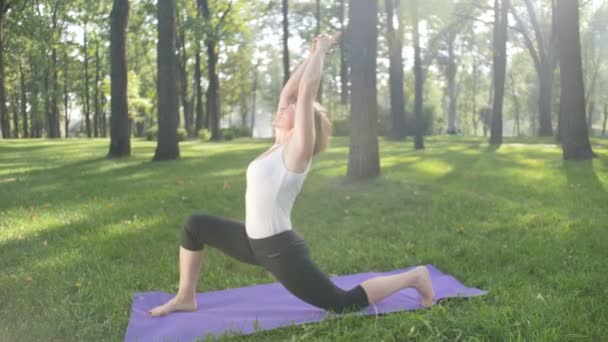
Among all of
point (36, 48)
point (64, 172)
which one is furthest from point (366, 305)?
point (36, 48)

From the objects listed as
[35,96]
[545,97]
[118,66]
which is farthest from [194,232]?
[35,96]

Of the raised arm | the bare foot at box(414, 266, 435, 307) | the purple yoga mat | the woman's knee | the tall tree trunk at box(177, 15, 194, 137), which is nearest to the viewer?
the raised arm

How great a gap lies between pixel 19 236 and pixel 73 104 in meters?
58.1

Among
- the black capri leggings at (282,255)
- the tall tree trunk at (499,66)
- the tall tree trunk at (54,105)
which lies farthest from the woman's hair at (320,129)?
the tall tree trunk at (54,105)

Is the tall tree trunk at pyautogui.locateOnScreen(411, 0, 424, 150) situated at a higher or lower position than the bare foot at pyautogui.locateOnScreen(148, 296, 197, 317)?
higher

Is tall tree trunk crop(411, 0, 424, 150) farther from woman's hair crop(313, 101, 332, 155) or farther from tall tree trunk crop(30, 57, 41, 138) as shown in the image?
tall tree trunk crop(30, 57, 41, 138)

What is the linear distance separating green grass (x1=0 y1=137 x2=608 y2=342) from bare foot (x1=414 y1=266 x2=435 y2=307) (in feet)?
0.40

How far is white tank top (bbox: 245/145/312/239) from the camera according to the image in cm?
357

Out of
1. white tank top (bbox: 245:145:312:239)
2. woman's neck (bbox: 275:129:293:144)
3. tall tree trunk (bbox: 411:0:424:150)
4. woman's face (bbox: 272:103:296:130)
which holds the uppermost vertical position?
tall tree trunk (bbox: 411:0:424:150)

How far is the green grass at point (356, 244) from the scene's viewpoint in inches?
152

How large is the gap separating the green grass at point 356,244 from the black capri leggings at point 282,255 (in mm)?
183

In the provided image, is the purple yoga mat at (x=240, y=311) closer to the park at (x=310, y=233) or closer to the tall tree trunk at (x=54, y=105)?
the park at (x=310, y=233)

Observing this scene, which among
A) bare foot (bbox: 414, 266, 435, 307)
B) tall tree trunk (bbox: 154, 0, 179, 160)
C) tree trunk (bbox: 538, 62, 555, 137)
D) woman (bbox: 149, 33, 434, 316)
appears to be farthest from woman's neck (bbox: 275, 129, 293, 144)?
tree trunk (bbox: 538, 62, 555, 137)

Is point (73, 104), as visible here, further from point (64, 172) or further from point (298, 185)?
point (298, 185)
